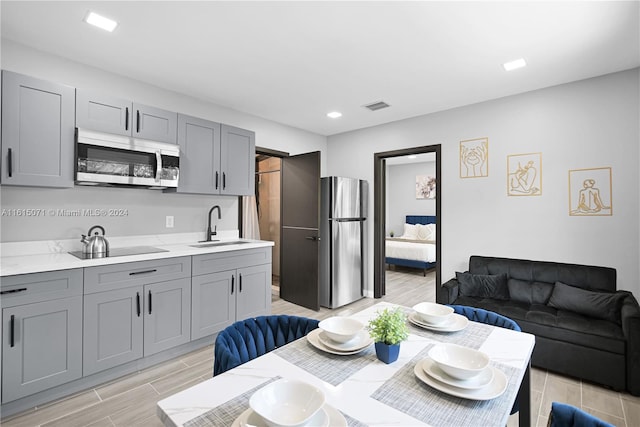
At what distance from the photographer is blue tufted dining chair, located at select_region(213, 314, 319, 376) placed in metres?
1.44

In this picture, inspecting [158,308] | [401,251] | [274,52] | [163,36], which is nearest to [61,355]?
[158,308]

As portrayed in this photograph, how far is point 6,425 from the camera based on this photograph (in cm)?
192

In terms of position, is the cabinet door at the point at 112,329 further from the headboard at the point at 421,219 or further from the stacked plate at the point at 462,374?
the headboard at the point at 421,219

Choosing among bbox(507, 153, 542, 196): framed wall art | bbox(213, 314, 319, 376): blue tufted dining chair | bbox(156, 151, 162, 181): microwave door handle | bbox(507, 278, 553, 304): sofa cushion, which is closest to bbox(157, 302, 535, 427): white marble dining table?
bbox(213, 314, 319, 376): blue tufted dining chair

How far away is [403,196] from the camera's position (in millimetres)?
8383

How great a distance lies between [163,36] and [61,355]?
7.78 feet

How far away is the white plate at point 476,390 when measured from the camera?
0.95m

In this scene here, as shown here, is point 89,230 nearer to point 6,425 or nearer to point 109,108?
point 109,108

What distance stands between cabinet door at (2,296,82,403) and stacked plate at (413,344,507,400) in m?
2.33

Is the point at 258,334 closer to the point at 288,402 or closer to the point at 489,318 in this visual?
the point at 288,402

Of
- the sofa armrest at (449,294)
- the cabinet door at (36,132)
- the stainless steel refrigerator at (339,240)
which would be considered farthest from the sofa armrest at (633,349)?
the cabinet door at (36,132)

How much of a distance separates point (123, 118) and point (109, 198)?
0.75 metres

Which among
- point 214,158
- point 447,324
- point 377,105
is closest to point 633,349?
point 447,324

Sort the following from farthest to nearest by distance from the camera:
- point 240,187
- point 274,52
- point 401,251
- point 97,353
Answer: point 401,251 < point 240,187 < point 274,52 < point 97,353
